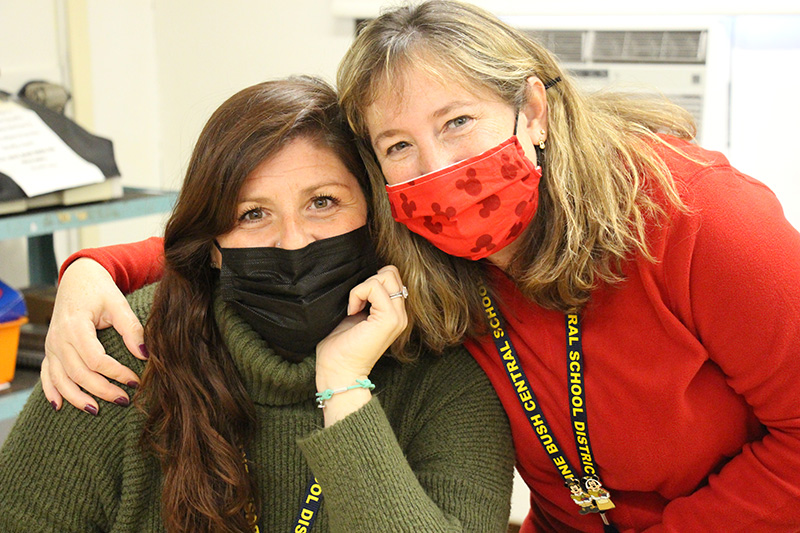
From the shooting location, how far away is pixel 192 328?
5.12ft

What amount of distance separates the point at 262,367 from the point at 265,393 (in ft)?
0.27

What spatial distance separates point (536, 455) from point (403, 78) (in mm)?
727

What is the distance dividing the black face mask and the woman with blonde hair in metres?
0.11

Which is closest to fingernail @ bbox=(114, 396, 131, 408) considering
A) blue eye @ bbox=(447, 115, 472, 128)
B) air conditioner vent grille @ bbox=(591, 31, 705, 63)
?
blue eye @ bbox=(447, 115, 472, 128)

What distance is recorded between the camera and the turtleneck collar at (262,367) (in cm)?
150

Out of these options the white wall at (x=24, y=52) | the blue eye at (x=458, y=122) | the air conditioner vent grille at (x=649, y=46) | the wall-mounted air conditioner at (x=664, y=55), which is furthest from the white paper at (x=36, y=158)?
the air conditioner vent grille at (x=649, y=46)

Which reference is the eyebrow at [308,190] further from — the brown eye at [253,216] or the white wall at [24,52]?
the white wall at [24,52]

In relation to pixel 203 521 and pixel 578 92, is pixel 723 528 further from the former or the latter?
pixel 203 521

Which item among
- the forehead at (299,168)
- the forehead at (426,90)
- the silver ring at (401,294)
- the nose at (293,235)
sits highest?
the forehead at (426,90)

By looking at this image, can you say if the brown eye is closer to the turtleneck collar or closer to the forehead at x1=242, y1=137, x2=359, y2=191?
the forehead at x1=242, y1=137, x2=359, y2=191

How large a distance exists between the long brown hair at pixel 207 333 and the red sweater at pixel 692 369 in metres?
0.45

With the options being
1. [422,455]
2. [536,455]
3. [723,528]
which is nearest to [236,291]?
[422,455]

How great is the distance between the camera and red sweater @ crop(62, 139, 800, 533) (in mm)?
1283

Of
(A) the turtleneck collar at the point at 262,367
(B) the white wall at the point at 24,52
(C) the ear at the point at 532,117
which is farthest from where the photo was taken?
(B) the white wall at the point at 24,52
